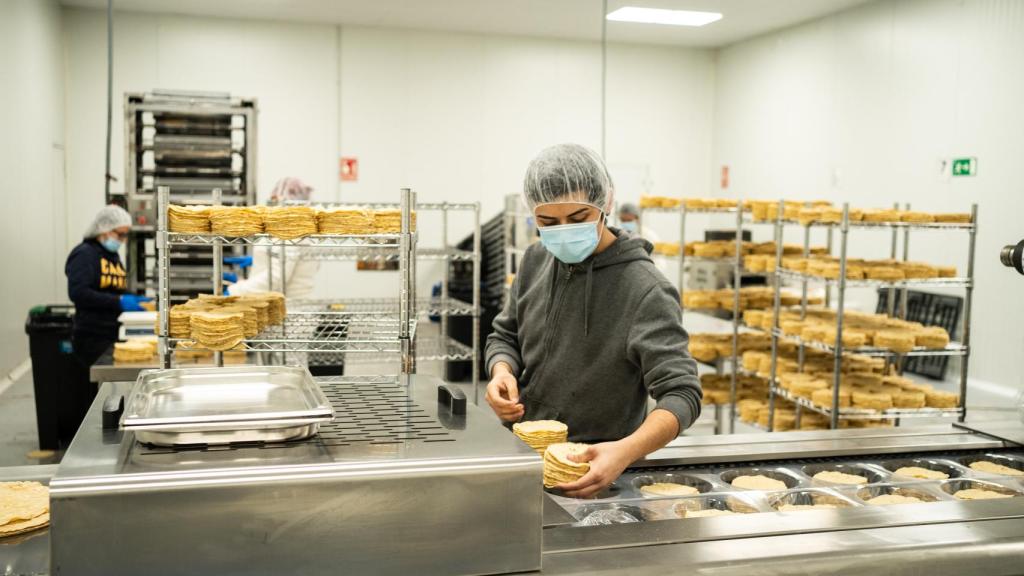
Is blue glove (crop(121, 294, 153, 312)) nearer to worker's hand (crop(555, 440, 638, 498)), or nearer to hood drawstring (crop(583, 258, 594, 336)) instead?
hood drawstring (crop(583, 258, 594, 336))

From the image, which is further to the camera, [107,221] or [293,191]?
[293,191]

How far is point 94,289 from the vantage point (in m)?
5.28

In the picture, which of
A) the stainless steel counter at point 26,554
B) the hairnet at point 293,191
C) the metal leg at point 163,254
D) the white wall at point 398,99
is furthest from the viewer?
the white wall at point 398,99

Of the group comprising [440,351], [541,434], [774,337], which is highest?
[541,434]

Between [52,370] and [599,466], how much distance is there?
15.0 feet

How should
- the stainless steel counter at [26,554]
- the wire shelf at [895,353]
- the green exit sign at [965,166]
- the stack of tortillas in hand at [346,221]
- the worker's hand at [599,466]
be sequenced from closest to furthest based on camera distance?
1. the stainless steel counter at [26,554]
2. the worker's hand at [599,466]
3. the stack of tortillas in hand at [346,221]
4. the wire shelf at [895,353]
5. the green exit sign at [965,166]

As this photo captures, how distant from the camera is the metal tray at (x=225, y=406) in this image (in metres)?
1.25

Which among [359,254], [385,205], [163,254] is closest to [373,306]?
[359,254]

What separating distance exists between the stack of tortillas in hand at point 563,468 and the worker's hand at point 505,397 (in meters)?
0.42

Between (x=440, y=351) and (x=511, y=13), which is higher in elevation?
(x=511, y=13)

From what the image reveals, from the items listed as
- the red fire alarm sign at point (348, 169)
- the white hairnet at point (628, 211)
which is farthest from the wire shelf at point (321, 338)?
the red fire alarm sign at point (348, 169)

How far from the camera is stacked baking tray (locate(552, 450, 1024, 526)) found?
6.08 feet

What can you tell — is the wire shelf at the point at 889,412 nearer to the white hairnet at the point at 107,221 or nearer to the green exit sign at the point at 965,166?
the green exit sign at the point at 965,166

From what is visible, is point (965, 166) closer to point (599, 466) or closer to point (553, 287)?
point (553, 287)
